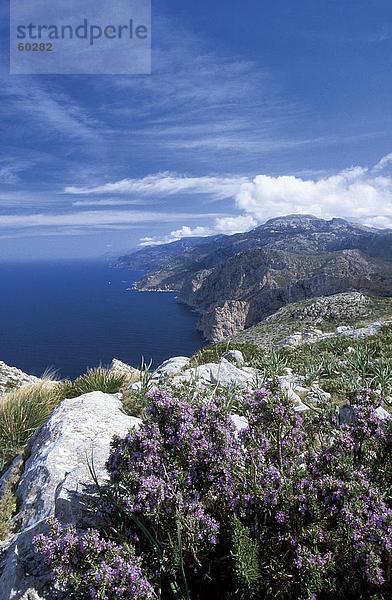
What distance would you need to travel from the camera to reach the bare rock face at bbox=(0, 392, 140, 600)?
12.9 ft

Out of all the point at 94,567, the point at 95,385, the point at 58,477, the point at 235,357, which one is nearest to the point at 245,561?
the point at 94,567

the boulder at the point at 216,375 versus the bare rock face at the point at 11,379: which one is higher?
the boulder at the point at 216,375

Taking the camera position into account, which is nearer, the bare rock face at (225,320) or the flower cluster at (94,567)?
the flower cluster at (94,567)

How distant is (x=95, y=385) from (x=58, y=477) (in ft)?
17.8

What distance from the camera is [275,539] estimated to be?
3.29 metres

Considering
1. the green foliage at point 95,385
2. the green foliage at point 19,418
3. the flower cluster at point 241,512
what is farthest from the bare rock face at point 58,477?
the green foliage at point 95,385

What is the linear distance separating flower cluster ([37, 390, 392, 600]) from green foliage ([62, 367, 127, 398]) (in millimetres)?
7292

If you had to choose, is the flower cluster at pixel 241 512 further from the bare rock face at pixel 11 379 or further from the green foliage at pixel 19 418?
the bare rock face at pixel 11 379

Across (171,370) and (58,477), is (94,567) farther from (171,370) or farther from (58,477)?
(171,370)

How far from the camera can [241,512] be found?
3395 mm

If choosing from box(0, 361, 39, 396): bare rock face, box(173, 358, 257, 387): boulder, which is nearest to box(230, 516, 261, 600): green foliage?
box(173, 358, 257, 387): boulder

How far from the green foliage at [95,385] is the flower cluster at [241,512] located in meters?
7.29

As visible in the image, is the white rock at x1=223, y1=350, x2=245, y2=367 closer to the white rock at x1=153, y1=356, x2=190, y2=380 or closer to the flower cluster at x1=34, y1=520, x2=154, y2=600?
the white rock at x1=153, y1=356, x2=190, y2=380

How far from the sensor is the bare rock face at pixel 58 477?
155 inches
